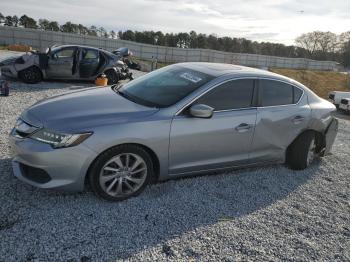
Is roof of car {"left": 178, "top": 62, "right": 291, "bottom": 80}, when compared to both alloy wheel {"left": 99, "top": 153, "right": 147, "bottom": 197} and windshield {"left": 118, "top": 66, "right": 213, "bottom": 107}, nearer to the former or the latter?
windshield {"left": 118, "top": 66, "right": 213, "bottom": 107}

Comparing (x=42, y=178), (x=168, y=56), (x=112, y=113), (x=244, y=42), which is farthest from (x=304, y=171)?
(x=244, y=42)

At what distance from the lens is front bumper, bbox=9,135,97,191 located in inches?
137

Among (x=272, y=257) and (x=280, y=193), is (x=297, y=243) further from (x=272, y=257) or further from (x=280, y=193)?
(x=280, y=193)

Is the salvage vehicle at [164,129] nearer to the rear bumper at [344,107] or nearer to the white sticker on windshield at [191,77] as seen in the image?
the white sticker on windshield at [191,77]

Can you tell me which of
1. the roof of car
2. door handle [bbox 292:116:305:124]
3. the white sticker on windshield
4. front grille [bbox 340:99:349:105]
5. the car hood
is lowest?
front grille [bbox 340:99:349:105]

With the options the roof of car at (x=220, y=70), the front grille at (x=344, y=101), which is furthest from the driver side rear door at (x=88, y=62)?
the front grille at (x=344, y=101)

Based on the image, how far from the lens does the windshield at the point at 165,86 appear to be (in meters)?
4.30

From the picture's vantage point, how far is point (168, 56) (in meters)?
45.4

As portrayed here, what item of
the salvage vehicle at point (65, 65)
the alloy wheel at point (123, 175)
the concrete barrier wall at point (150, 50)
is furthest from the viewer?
Result: the concrete barrier wall at point (150, 50)

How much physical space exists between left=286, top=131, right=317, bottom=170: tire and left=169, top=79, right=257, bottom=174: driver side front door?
1.02 meters

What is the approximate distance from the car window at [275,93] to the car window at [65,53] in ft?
26.9

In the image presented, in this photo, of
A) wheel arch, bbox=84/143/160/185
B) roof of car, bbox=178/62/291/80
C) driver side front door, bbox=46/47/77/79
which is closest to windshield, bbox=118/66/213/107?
roof of car, bbox=178/62/291/80

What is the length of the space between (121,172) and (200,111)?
46.7 inches

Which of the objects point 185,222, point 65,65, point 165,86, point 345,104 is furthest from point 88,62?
point 345,104
